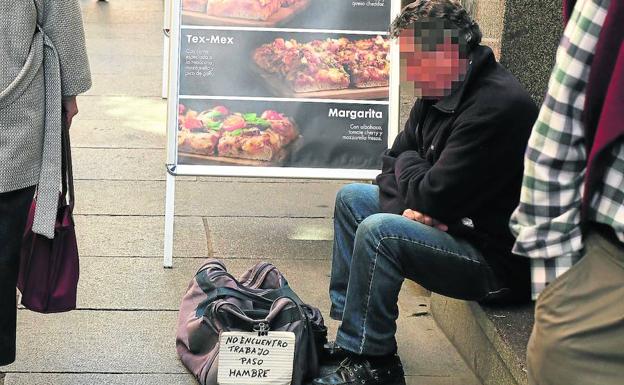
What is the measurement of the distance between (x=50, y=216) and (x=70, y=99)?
43cm

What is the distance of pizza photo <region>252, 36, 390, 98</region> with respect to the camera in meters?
5.15

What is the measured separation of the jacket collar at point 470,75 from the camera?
3691 mm

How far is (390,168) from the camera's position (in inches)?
165

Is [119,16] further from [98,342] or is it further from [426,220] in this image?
[426,220]

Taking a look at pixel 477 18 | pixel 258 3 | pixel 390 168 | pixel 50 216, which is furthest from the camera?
pixel 258 3

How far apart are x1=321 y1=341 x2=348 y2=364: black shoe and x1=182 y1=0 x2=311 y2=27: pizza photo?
1.81 m

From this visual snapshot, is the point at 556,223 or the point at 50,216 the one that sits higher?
the point at 556,223

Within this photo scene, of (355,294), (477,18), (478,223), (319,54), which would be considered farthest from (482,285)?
(319,54)

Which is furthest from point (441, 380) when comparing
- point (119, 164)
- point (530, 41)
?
point (119, 164)

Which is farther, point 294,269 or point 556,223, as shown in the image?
point 294,269

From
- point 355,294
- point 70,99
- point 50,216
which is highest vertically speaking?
point 70,99

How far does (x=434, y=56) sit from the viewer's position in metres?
3.70

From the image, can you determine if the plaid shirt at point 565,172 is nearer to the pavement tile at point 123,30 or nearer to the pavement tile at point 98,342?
the pavement tile at point 98,342

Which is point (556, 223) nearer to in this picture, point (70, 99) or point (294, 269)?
point (70, 99)
